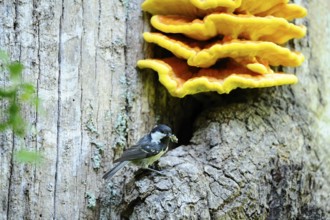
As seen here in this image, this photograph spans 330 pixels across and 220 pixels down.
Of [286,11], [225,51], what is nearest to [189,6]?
[225,51]

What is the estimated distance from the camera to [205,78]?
2980mm

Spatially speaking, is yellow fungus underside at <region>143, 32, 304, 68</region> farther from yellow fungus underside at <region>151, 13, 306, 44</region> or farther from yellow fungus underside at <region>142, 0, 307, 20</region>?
yellow fungus underside at <region>142, 0, 307, 20</region>

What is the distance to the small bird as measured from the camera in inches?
113

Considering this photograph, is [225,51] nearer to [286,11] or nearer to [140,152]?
[286,11]

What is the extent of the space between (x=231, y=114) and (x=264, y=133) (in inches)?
10.4

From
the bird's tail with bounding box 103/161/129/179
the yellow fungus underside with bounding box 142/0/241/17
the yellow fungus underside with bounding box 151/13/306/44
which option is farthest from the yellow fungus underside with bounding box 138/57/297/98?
the bird's tail with bounding box 103/161/129/179

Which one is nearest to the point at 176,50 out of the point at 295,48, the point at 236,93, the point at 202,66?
the point at 202,66

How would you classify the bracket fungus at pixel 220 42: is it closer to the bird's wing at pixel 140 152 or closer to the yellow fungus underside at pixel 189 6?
the yellow fungus underside at pixel 189 6

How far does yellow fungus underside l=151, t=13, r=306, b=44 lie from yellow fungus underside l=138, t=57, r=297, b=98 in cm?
22

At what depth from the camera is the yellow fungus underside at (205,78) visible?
2996 mm

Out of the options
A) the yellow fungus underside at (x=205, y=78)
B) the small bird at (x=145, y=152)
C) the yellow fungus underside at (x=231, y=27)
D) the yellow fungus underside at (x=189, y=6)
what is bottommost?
the small bird at (x=145, y=152)

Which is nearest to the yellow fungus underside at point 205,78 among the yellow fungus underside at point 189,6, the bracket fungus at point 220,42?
the bracket fungus at point 220,42

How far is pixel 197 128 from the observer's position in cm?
348

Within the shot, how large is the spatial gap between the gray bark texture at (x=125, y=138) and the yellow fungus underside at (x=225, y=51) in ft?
0.86
